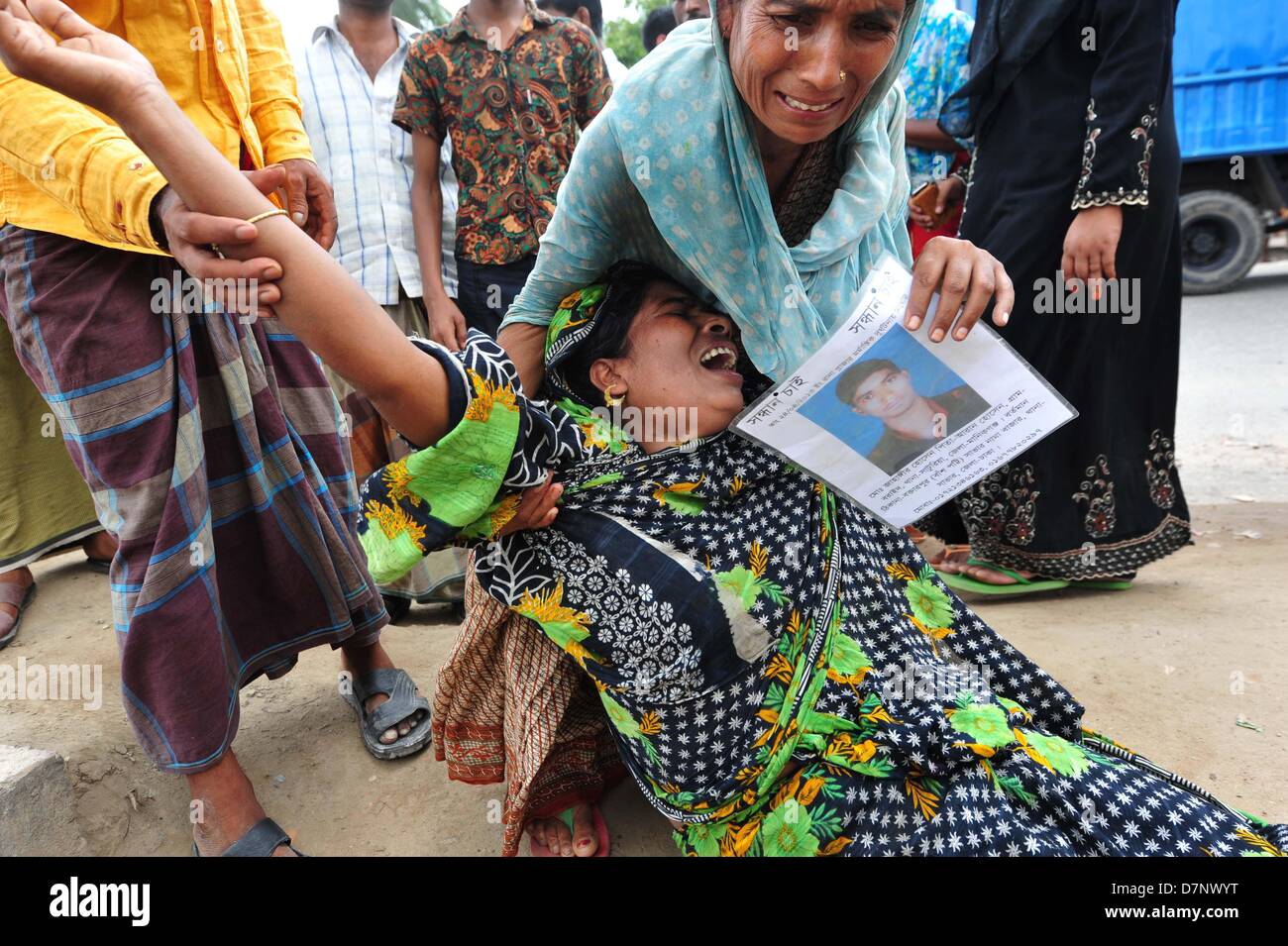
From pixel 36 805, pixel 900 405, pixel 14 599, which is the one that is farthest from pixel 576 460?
pixel 14 599

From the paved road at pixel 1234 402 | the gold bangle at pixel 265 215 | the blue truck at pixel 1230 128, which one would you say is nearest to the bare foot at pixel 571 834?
the gold bangle at pixel 265 215

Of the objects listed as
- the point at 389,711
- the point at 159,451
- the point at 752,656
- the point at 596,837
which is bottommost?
the point at 596,837

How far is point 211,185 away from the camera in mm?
1083

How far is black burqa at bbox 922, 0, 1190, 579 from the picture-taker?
2.54 metres

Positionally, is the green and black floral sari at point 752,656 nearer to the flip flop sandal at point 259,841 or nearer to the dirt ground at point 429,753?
the dirt ground at point 429,753

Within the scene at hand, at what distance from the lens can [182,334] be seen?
5.87 feet

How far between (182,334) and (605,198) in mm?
914

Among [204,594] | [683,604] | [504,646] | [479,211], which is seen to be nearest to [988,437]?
[683,604]

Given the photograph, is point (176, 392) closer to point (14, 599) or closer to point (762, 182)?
point (762, 182)

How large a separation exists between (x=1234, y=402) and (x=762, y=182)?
15.8 ft

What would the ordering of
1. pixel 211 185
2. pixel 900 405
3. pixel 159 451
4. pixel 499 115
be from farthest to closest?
1. pixel 499 115
2. pixel 159 451
3. pixel 900 405
4. pixel 211 185

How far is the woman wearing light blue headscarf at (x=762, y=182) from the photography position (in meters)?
1.39

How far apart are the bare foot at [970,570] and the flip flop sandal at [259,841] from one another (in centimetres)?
225
